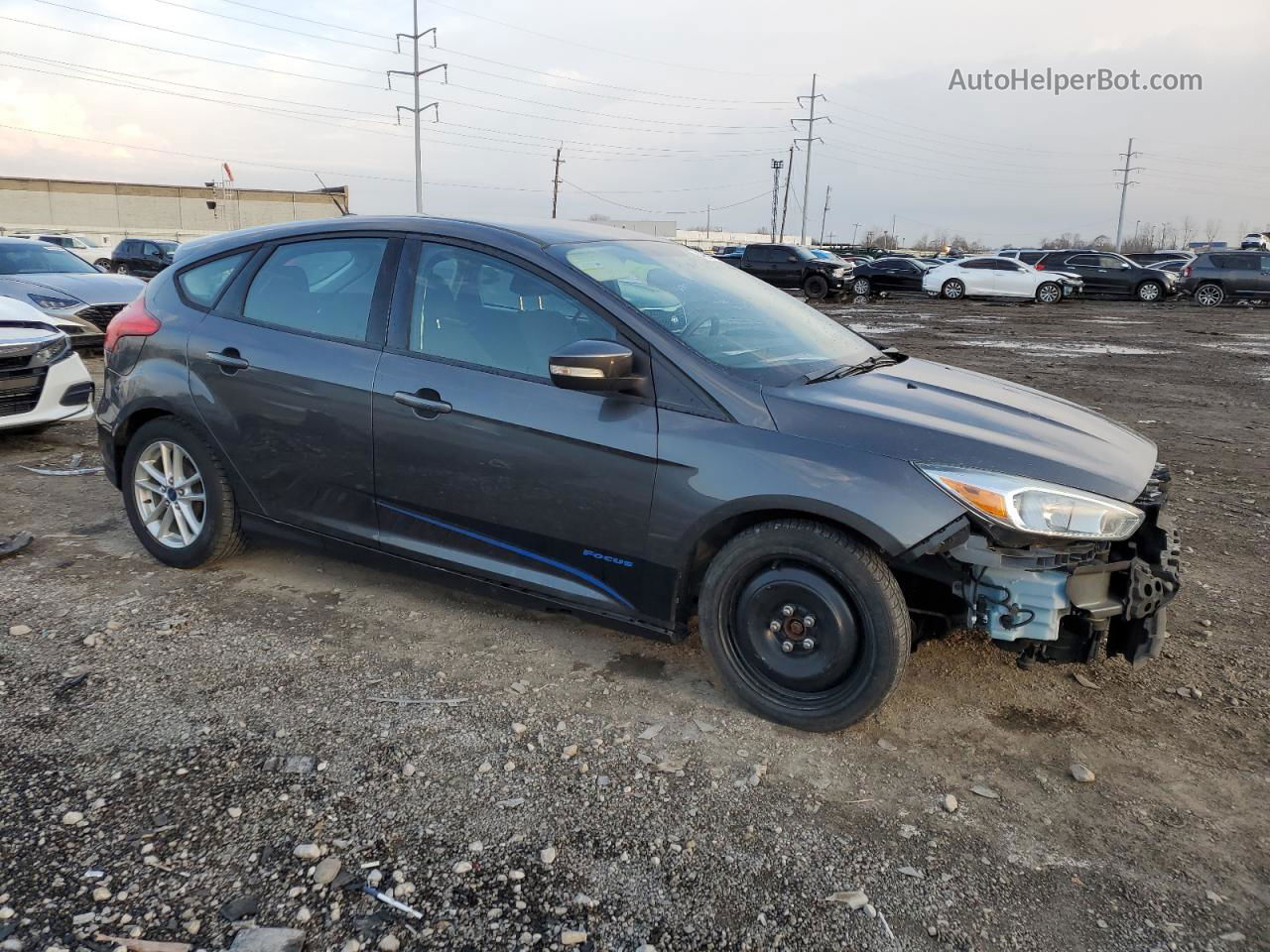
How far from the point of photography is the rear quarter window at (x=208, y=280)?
421 centimetres

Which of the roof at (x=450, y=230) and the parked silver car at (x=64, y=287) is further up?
the roof at (x=450, y=230)

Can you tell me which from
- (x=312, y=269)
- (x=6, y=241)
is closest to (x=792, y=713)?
(x=312, y=269)

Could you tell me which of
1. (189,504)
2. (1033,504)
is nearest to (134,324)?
(189,504)

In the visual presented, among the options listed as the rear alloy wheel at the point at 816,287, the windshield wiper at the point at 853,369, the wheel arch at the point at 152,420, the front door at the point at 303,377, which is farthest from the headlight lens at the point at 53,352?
the rear alloy wheel at the point at 816,287

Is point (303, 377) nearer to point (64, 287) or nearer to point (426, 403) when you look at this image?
point (426, 403)

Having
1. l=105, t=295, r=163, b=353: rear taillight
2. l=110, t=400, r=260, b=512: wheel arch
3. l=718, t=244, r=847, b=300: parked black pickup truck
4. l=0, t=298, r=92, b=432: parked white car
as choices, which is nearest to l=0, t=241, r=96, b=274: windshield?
l=0, t=298, r=92, b=432: parked white car

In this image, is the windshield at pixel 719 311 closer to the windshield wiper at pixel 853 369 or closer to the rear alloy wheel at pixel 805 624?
the windshield wiper at pixel 853 369

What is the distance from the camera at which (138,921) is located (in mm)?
2205

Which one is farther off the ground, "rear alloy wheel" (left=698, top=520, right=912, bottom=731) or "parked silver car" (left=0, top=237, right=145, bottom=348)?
"parked silver car" (left=0, top=237, right=145, bottom=348)

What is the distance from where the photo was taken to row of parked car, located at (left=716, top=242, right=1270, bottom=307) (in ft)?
85.7

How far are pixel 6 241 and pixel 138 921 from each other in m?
12.2

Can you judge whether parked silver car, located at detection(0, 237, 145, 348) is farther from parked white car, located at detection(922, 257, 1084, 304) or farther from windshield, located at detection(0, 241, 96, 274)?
parked white car, located at detection(922, 257, 1084, 304)

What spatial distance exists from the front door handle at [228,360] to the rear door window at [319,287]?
176 mm

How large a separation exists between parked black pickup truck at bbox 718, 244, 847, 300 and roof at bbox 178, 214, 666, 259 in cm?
2350
